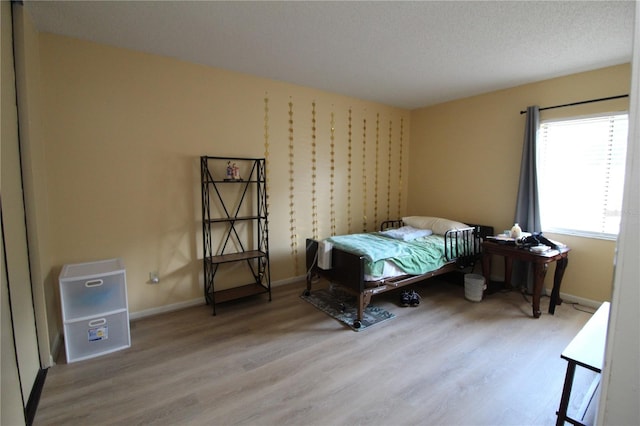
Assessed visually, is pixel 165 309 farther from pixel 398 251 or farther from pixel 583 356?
pixel 583 356

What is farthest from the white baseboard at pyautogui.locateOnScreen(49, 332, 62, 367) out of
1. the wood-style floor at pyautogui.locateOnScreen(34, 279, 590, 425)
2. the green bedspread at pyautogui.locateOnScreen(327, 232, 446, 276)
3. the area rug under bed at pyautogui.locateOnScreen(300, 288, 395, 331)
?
the green bedspread at pyautogui.locateOnScreen(327, 232, 446, 276)

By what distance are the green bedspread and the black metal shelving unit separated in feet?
2.91

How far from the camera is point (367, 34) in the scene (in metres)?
2.40

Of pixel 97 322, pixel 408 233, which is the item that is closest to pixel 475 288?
pixel 408 233

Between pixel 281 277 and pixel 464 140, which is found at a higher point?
pixel 464 140

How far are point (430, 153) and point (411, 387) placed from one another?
3546mm

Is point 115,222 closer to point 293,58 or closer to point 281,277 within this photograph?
point 281,277

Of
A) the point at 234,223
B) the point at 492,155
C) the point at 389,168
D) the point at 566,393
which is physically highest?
the point at 492,155

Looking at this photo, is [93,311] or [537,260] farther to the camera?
[537,260]

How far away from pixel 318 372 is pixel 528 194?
3120 millimetres

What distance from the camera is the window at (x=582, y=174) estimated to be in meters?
3.08

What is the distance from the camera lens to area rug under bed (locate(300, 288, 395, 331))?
9.53 feet

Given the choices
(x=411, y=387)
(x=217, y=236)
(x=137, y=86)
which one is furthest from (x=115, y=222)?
(x=411, y=387)

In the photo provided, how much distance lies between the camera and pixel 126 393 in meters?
1.95
